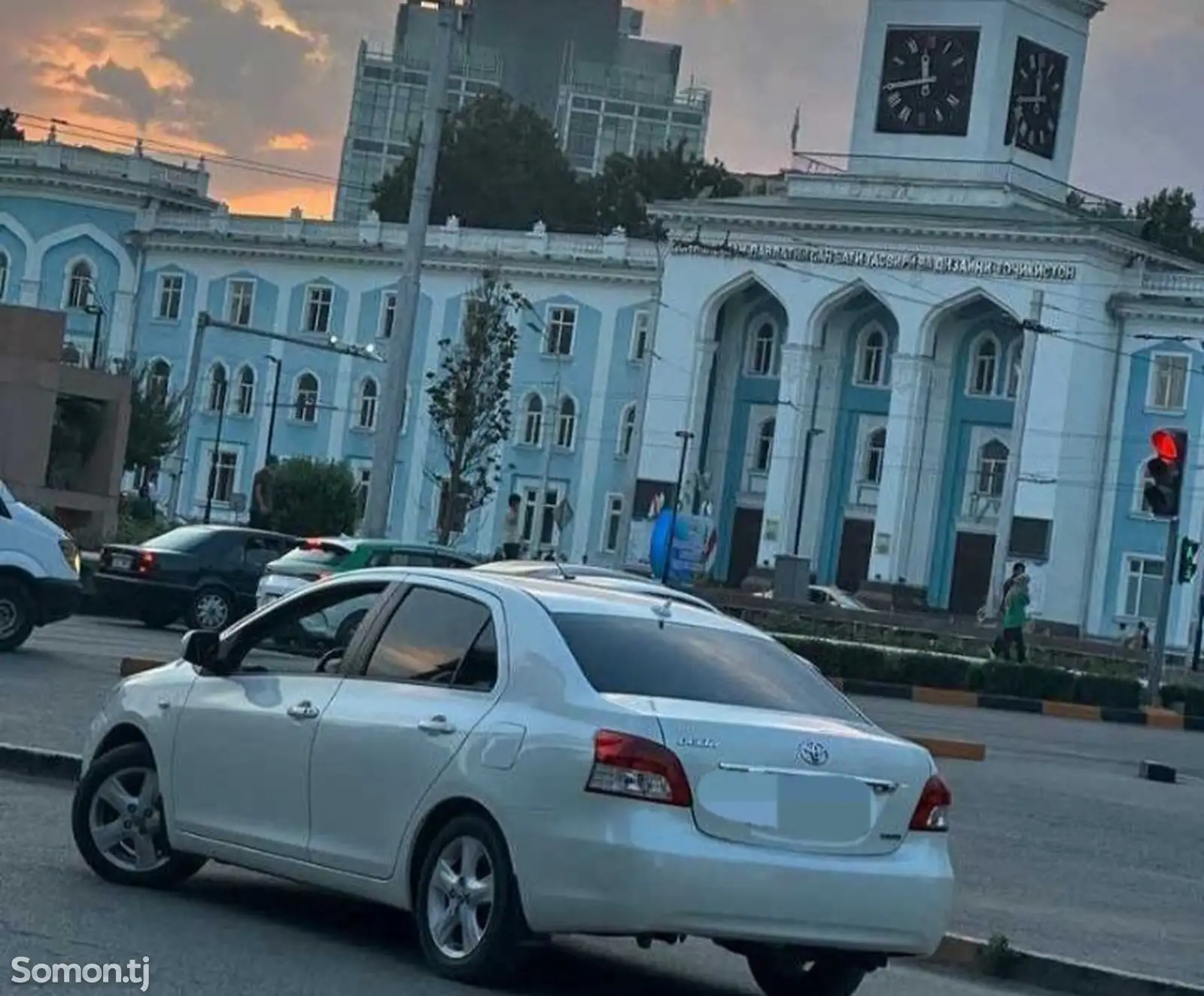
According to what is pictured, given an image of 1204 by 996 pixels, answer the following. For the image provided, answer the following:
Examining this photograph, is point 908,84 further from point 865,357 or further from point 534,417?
point 534,417

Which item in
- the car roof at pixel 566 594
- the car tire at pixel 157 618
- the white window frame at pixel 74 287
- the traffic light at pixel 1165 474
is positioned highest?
the white window frame at pixel 74 287

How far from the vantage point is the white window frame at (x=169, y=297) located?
93.1m

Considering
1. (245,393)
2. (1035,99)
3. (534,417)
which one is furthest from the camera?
(245,393)

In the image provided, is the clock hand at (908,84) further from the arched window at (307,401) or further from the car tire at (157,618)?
the car tire at (157,618)

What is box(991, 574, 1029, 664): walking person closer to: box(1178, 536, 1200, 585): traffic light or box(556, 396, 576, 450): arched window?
box(1178, 536, 1200, 585): traffic light

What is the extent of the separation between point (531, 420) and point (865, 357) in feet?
37.4

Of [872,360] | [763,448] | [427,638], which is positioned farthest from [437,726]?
[763,448]

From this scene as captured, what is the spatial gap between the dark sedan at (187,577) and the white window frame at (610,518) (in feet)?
175

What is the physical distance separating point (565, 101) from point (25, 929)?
189 metres

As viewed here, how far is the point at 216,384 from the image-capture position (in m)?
92.6

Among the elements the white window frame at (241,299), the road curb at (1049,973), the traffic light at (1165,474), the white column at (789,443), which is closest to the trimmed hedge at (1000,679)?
the traffic light at (1165,474)

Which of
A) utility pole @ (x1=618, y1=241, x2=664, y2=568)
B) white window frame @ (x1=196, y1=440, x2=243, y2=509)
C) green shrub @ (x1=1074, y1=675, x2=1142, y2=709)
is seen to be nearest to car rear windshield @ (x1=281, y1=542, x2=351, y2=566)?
green shrub @ (x1=1074, y1=675, x2=1142, y2=709)

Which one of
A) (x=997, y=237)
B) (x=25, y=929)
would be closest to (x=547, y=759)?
(x=25, y=929)

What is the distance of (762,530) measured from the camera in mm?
83938
